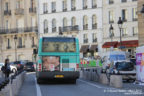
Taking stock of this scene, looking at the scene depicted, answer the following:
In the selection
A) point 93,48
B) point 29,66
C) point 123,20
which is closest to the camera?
point 29,66

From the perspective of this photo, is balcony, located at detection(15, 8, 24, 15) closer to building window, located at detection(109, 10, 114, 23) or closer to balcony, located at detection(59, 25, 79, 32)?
balcony, located at detection(59, 25, 79, 32)

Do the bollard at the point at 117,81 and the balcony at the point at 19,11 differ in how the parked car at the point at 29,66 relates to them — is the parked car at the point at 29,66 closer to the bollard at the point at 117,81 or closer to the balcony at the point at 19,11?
the balcony at the point at 19,11

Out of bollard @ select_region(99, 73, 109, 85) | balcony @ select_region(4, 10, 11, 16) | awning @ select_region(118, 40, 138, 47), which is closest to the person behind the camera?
bollard @ select_region(99, 73, 109, 85)

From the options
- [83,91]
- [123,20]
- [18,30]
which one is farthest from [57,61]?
[18,30]

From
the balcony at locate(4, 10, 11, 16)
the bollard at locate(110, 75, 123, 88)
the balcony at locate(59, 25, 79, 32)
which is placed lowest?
the bollard at locate(110, 75, 123, 88)

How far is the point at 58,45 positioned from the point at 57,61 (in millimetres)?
1108

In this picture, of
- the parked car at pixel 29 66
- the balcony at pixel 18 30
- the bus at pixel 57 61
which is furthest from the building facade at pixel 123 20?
the bus at pixel 57 61

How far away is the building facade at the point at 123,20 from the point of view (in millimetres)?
71938

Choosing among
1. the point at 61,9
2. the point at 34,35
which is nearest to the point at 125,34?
the point at 61,9

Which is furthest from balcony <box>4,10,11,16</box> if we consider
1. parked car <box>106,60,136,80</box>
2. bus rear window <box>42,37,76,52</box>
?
bus rear window <box>42,37,76,52</box>

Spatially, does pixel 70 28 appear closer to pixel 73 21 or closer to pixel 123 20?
pixel 73 21

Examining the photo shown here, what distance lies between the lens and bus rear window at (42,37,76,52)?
2972cm

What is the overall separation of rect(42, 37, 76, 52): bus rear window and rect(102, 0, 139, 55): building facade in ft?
133

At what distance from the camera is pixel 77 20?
3159 inches
